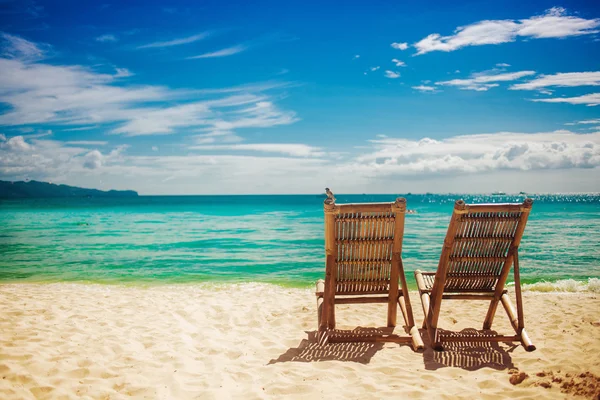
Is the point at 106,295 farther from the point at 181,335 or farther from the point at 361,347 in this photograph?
the point at 361,347

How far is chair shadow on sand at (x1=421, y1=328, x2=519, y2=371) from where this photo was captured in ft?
13.8

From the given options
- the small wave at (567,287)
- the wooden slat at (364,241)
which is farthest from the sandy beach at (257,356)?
the small wave at (567,287)

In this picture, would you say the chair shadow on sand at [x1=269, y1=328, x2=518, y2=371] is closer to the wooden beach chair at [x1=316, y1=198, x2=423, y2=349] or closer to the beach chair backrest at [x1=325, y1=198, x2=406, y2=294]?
the wooden beach chair at [x1=316, y1=198, x2=423, y2=349]

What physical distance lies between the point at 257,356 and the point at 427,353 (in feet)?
6.76

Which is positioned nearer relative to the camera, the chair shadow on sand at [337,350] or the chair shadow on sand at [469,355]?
the chair shadow on sand at [469,355]

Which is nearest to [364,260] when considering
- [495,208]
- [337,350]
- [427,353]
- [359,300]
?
[359,300]

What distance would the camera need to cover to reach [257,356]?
4.54 meters

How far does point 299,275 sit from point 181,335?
6.85 meters

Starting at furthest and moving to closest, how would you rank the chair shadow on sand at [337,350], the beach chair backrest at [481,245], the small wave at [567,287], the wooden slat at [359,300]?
the small wave at [567,287], the wooden slat at [359,300], the beach chair backrest at [481,245], the chair shadow on sand at [337,350]

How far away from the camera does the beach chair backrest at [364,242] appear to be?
189 inches

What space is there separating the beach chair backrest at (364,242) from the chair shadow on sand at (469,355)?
1020mm

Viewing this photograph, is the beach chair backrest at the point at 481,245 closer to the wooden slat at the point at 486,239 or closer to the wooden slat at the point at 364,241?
the wooden slat at the point at 486,239

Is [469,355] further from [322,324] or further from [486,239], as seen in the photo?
[322,324]

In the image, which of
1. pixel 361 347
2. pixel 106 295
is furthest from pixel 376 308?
pixel 106 295
